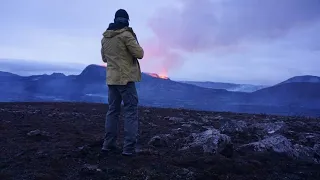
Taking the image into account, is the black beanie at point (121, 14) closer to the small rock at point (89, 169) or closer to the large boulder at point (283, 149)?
the small rock at point (89, 169)

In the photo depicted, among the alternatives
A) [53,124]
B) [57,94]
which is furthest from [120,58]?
[57,94]

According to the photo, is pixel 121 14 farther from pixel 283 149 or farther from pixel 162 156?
pixel 283 149

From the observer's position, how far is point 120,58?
5195 millimetres

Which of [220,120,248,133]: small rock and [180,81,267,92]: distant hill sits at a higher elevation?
[180,81,267,92]: distant hill

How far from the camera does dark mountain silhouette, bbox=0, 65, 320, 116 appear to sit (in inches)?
1281

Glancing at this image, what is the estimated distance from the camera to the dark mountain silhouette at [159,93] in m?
32.5

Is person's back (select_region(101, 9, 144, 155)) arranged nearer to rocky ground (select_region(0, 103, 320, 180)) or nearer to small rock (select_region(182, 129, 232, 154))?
rocky ground (select_region(0, 103, 320, 180))

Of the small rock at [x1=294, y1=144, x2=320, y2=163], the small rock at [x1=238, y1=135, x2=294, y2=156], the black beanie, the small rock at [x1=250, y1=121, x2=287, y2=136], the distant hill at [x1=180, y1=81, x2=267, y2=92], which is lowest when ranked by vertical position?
the small rock at [x1=294, y1=144, x2=320, y2=163]

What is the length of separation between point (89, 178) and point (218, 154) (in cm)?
214

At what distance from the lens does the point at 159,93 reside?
35750 mm

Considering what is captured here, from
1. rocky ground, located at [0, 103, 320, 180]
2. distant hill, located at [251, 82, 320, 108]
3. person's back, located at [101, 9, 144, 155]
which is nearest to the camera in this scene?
rocky ground, located at [0, 103, 320, 180]

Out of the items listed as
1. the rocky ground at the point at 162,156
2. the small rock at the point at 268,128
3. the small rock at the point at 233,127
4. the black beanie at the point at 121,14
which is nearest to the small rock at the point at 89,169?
the rocky ground at the point at 162,156

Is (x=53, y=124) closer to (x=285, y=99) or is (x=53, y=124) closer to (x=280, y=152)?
(x=280, y=152)

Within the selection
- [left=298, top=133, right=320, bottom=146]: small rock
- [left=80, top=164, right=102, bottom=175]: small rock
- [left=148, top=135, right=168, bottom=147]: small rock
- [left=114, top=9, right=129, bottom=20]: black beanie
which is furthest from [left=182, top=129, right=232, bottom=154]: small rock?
[left=114, top=9, right=129, bottom=20]: black beanie
